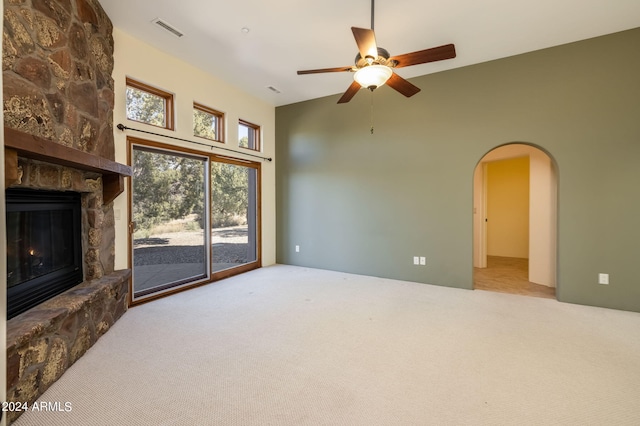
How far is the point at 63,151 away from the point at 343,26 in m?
2.95

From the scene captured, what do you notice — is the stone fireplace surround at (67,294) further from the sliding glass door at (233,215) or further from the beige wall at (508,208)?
the beige wall at (508,208)

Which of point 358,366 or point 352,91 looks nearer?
point 358,366

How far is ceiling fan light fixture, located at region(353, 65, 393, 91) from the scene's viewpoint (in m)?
2.45

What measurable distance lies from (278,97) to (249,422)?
5.02 m

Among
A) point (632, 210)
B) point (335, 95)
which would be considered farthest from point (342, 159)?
point (632, 210)

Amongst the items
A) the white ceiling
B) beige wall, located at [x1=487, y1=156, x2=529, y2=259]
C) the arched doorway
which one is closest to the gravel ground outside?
the white ceiling

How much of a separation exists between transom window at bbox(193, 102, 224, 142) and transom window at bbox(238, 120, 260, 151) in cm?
42

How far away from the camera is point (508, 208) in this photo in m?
6.79

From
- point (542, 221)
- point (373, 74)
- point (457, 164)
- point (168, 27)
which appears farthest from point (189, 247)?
point (542, 221)

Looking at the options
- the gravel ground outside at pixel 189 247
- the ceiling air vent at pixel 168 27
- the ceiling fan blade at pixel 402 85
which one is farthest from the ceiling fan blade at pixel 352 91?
the gravel ground outside at pixel 189 247

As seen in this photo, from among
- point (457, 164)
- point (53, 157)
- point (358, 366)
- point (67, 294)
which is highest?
point (457, 164)

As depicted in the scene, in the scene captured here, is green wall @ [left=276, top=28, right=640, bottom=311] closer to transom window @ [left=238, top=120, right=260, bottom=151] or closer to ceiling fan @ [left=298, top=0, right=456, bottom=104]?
transom window @ [left=238, top=120, right=260, bottom=151]

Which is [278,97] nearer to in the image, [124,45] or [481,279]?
[124,45]

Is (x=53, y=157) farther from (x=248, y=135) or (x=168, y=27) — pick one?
(x=248, y=135)
